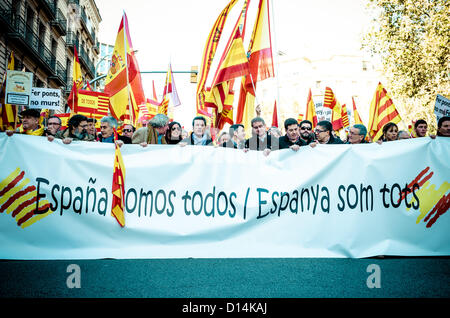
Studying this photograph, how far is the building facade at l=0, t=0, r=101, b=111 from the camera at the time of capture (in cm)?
1943

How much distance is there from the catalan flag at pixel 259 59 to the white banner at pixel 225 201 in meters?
2.29

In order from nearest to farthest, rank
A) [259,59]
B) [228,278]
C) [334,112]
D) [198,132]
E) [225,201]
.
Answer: [228,278] → [225,201] → [198,132] → [259,59] → [334,112]

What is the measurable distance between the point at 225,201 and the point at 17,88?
5.43 m

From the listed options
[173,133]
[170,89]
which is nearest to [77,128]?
[173,133]

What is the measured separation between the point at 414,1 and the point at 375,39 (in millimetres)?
1870

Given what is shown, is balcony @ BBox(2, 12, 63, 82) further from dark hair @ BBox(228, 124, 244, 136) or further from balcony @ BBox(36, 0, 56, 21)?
dark hair @ BBox(228, 124, 244, 136)

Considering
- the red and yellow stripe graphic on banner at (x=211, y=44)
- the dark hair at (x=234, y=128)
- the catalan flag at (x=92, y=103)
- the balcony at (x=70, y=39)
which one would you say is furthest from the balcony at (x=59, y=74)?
the dark hair at (x=234, y=128)

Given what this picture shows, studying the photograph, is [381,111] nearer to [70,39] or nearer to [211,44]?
[211,44]

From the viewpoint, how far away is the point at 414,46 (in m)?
A: 16.0

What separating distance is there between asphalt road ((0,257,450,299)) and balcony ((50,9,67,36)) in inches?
1012

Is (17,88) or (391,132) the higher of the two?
(17,88)

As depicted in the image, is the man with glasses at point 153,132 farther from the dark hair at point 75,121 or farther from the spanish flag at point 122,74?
the spanish flag at point 122,74

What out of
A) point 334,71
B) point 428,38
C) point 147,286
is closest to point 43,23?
point 428,38

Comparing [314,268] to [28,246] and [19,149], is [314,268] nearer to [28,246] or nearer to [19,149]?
[28,246]
